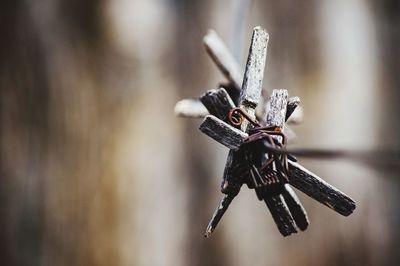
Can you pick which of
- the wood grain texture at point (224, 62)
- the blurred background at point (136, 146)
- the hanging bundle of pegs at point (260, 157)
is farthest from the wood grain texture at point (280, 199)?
the blurred background at point (136, 146)

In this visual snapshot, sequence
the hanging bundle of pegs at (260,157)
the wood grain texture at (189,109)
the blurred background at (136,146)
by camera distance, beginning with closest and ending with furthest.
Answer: the hanging bundle of pegs at (260,157) → the wood grain texture at (189,109) → the blurred background at (136,146)

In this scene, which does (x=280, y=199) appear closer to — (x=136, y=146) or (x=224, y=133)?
(x=224, y=133)

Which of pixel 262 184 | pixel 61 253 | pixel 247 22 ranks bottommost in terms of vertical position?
pixel 61 253

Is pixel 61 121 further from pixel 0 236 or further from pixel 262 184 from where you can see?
pixel 262 184

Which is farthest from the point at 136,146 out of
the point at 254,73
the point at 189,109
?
the point at 254,73

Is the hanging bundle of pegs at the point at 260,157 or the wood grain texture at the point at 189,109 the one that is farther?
the wood grain texture at the point at 189,109

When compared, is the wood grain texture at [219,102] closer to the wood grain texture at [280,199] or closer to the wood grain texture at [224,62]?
the wood grain texture at [280,199]

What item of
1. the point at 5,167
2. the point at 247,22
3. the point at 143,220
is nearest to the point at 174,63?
the point at 247,22
